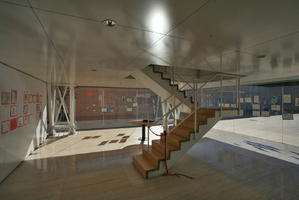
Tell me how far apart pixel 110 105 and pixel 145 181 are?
616 centimetres

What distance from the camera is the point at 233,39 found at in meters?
1.88

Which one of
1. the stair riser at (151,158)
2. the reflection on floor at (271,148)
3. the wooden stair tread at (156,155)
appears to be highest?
the wooden stair tread at (156,155)

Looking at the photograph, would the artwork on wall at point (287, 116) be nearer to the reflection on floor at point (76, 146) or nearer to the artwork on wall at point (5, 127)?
the reflection on floor at point (76, 146)

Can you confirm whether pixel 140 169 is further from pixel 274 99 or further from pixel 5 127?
pixel 274 99

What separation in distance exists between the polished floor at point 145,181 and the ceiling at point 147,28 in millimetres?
2403

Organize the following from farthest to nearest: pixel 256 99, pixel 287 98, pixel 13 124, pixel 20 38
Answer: pixel 256 99
pixel 287 98
pixel 13 124
pixel 20 38

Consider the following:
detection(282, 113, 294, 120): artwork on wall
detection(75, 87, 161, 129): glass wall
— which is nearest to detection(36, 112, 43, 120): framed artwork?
detection(75, 87, 161, 129): glass wall

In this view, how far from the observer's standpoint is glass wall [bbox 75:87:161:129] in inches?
311

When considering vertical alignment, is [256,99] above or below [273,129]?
above

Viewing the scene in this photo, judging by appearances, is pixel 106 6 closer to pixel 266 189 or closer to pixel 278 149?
pixel 266 189

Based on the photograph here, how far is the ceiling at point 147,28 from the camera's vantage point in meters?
1.15

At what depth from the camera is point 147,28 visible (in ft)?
5.03

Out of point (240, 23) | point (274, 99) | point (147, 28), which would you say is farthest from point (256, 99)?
point (147, 28)

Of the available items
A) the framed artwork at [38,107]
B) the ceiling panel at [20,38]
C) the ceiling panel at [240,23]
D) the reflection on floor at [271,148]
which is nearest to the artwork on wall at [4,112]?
the ceiling panel at [20,38]
